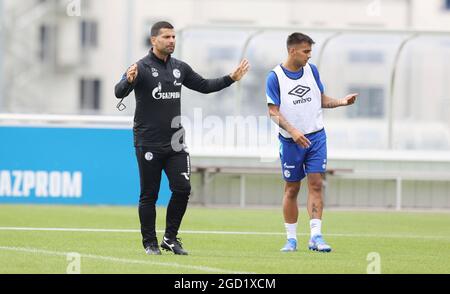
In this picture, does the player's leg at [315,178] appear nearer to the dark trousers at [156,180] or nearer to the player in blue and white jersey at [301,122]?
the player in blue and white jersey at [301,122]

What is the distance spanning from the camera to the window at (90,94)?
56156 mm

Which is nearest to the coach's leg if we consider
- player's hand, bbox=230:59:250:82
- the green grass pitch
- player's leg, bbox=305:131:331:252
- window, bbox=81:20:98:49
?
the green grass pitch

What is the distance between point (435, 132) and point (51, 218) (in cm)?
879

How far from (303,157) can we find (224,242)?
1.60 meters

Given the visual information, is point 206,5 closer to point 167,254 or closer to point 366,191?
point 366,191

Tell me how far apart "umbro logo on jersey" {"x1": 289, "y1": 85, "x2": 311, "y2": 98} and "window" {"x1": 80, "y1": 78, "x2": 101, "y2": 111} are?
4170 cm

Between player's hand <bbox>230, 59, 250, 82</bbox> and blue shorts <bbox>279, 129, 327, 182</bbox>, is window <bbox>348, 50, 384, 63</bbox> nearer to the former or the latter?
blue shorts <bbox>279, 129, 327, 182</bbox>

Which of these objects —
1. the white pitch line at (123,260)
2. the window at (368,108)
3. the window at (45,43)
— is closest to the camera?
the white pitch line at (123,260)

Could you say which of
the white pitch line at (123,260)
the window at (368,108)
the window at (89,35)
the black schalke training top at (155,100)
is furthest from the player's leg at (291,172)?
the window at (89,35)

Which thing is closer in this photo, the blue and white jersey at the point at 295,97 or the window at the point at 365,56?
the blue and white jersey at the point at 295,97

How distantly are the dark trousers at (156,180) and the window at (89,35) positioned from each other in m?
42.9

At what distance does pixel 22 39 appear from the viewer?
177 feet
